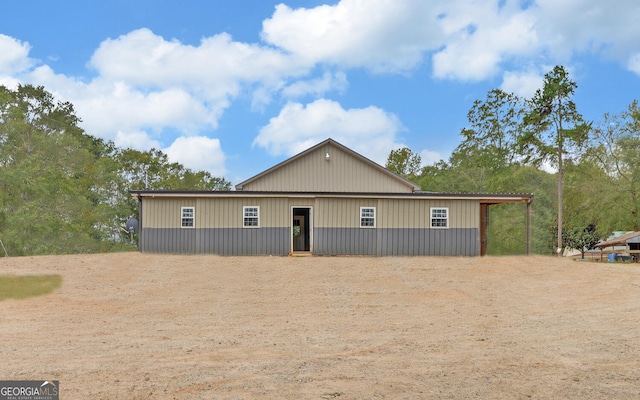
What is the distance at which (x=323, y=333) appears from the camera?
1051 centimetres

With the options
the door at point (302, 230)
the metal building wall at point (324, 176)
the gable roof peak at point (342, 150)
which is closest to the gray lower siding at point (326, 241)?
the metal building wall at point (324, 176)

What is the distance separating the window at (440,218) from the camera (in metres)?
24.9

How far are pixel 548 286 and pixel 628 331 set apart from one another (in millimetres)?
6806

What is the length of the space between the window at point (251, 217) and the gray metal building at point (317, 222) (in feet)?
0.14

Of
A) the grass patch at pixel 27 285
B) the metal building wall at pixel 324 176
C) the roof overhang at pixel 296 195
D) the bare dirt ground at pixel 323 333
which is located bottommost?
the bare dirt ground at pixel 323 333

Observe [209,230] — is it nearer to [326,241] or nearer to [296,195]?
[296,195]

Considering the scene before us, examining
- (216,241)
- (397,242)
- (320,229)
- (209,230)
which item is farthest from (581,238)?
(209,230)

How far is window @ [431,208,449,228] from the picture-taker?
2494 centimetres

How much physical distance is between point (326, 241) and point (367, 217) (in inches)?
84.0

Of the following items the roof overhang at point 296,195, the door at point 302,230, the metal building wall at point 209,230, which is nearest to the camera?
the roof overhang at point 296,195

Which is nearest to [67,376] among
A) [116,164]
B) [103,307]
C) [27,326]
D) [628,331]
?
[27,326]

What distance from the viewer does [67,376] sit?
7484 mm

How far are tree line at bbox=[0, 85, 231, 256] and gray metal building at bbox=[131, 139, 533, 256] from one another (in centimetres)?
1639

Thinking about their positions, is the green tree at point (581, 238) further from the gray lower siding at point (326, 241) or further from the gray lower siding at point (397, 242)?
the gray lower siding at point (326, 241)
